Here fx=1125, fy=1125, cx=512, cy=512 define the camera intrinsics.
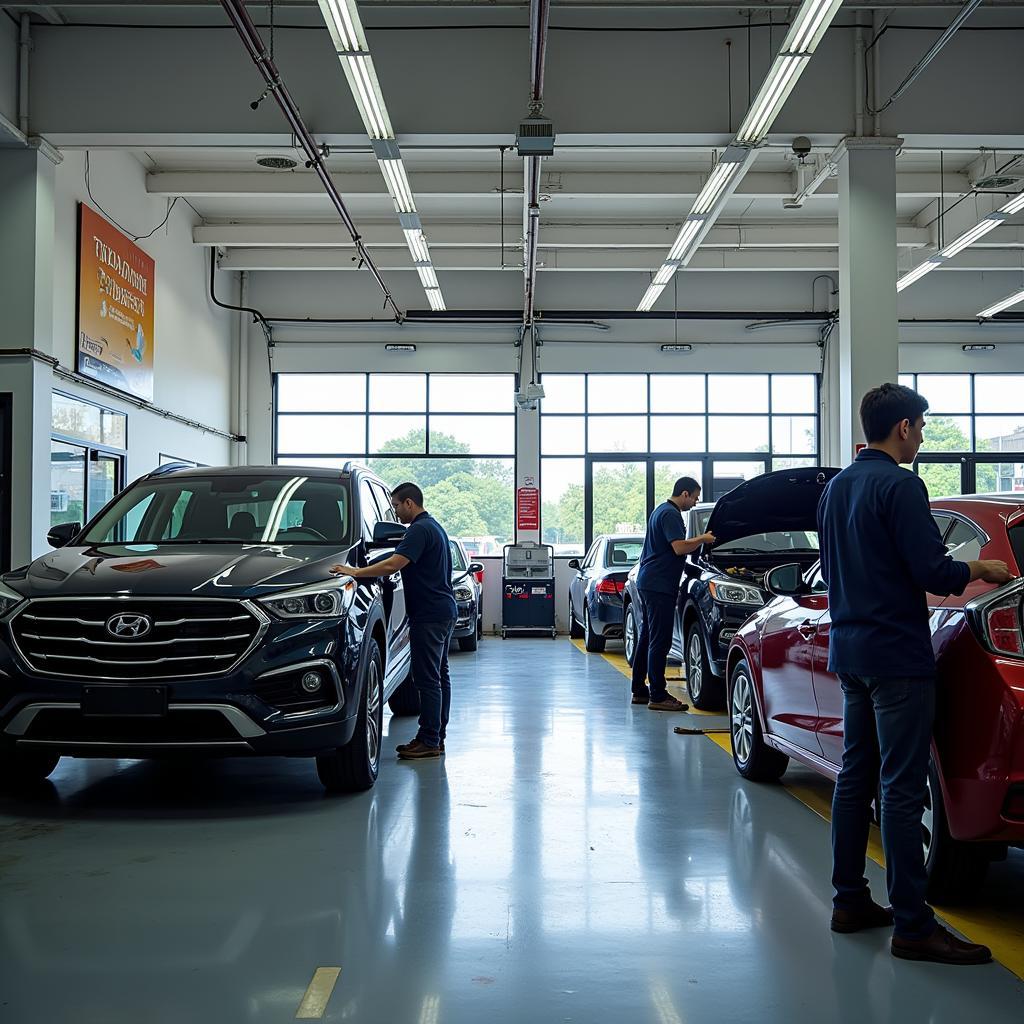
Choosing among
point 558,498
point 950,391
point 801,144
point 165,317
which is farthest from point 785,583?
point 950,391

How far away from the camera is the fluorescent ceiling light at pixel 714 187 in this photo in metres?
10.7

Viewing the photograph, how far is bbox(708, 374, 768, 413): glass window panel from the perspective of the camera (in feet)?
66.0

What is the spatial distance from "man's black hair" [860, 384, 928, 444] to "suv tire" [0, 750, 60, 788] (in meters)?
4.29

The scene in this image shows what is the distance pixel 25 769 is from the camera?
18.7 feet

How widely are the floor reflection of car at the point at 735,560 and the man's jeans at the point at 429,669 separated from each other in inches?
84.2

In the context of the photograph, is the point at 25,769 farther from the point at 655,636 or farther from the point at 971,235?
the point at 971,235

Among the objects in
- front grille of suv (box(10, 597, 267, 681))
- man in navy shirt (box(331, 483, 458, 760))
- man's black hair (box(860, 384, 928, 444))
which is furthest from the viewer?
man in navy shirt (box(331, 483, 458, 760))

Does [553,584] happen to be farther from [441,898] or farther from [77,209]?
[441,898]

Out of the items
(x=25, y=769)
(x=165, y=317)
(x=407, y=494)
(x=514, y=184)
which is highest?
(x=514, y=184)

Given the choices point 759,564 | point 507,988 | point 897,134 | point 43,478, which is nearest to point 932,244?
point 897,134

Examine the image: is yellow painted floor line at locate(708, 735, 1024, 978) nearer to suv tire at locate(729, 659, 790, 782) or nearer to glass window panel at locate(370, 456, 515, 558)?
suv tire at locate(729, 659, 790, 782)

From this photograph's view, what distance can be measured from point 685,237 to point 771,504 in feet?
22.1

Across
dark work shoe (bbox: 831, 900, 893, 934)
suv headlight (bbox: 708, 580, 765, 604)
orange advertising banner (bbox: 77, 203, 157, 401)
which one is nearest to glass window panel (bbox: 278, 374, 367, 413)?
orange advertising banner (bbox: 77, 203, 157, 401)

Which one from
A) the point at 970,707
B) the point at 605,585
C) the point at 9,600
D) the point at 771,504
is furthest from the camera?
the point at 605,585
